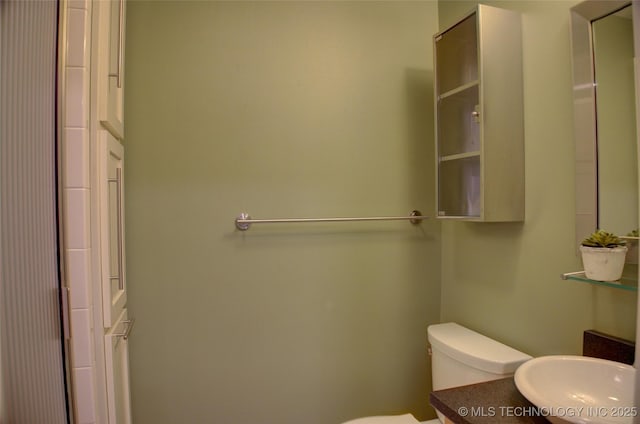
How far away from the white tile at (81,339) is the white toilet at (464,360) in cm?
93

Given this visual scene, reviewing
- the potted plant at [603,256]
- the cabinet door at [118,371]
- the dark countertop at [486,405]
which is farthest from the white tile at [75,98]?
the potted plant at [603,256]

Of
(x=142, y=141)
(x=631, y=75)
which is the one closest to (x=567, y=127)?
(x=631, y=75)

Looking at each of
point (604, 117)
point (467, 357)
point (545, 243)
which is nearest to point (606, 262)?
point (545, 243)

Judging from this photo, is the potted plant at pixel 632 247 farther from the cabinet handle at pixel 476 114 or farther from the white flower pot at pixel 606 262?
the cabinet handle at pixel 476 114

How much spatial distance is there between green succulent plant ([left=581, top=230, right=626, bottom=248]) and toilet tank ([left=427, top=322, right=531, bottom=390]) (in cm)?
49

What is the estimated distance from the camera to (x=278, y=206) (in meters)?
1.63

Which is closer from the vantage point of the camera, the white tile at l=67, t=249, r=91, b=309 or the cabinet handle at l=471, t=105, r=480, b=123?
the white tile at l=67, t=249, r=91, b=309

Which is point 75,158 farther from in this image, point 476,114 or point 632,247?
point 632,247

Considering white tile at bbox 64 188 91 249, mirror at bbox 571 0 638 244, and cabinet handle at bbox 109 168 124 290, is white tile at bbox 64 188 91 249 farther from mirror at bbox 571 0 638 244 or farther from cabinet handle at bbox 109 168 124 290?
mirror at bbox 571 0 638 244

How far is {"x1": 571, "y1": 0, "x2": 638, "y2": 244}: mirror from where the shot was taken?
1.05 meters

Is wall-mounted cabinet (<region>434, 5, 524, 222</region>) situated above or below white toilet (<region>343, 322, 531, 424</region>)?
above

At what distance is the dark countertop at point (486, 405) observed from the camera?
899 mm

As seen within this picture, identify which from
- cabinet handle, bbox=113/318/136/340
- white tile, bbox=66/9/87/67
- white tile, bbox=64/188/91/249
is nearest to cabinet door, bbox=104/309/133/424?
cabinet handle, bbox=113/318/136/340

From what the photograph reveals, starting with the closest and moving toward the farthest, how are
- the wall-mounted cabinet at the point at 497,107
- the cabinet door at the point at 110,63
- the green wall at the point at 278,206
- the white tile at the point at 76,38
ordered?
1. the white tile at the point at 76,38
2. the cabinet door at the point at 110,63
3. the wall-mounted cabinet at the point at 497,107
4. the green wall at the point at 278,206
